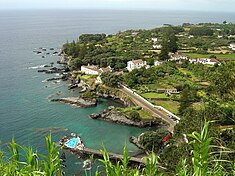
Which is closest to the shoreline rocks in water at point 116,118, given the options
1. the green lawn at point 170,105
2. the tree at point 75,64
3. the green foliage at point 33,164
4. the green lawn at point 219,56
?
the green lawn at point 170,105

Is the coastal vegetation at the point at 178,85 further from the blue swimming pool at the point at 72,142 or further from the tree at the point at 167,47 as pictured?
the blue swimming pool at the point at 72,142

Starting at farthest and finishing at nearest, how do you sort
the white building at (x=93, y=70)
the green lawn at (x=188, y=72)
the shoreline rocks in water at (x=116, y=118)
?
the white building at (x=93, y=70) < the green lawn at (x=188, y=72) < the shoreline rocks in water at (x=116, y=118)

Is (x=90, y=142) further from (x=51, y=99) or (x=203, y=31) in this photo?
(x=203, y=31)

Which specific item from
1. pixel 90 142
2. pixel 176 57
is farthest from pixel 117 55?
pixel 90 142

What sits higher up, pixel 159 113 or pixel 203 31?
pixel 203 31

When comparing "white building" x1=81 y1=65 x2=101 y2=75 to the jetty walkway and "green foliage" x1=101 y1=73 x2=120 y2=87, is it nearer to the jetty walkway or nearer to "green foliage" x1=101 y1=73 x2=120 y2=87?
"green foliage" x1=101 y1=73 x2=120 y2=87

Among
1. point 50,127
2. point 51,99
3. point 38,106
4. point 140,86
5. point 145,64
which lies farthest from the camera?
point 145,64
